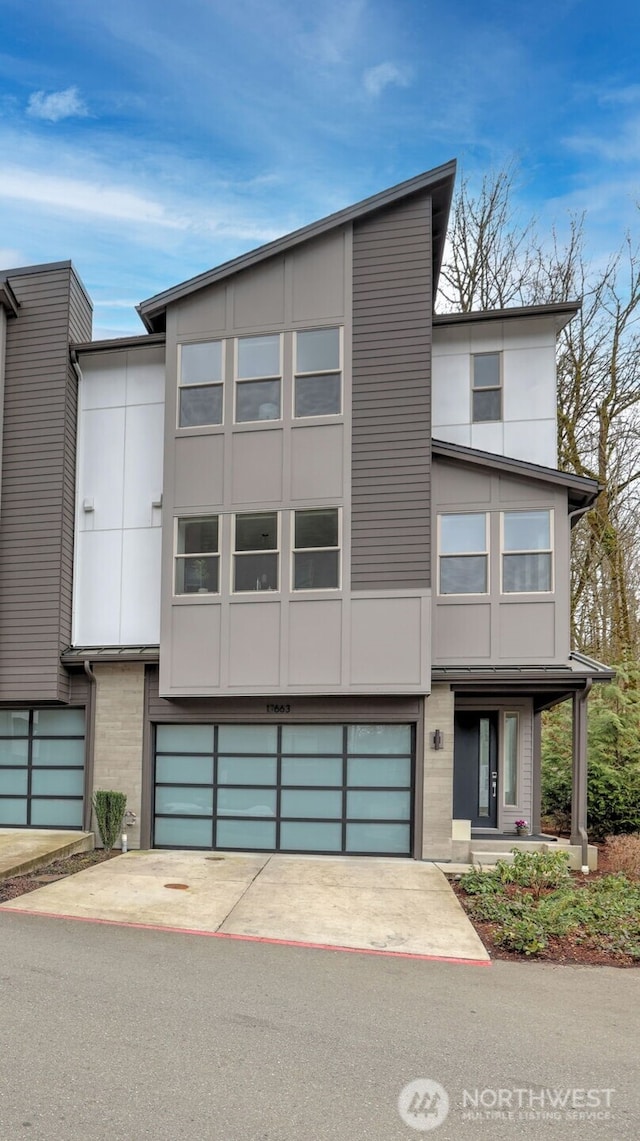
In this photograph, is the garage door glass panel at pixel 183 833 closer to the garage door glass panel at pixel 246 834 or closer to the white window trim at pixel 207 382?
the garage door glass panel at pixel 246 834

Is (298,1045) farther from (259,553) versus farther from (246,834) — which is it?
(259,553)

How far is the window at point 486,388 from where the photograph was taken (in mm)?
14055

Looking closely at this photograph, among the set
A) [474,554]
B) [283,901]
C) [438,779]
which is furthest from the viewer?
[474,554]

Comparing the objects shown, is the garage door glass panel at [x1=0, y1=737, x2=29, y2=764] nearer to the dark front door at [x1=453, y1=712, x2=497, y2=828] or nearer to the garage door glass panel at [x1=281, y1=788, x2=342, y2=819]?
the garage door glass panel at [x1=281, y1=788, x2=342, y2=819]

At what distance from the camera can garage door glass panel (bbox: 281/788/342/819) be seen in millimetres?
12859

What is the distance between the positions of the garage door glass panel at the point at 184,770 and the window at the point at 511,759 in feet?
Answer: 17.8

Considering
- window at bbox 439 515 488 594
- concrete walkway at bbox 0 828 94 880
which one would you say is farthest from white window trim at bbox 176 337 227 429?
concrete walkway at bbox 0 828 94 880

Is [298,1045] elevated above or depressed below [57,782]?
below

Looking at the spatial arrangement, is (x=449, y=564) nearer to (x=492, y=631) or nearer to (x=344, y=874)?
(x=492, y=631)

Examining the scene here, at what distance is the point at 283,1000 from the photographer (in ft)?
20.6

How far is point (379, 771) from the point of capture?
42.0 ft

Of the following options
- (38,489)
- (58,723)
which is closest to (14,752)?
(58,723)

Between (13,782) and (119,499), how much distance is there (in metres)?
5.64

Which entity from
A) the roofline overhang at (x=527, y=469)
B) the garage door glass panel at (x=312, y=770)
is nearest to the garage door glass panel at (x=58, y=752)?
the garage door glass panel at (x=312, y=770)
